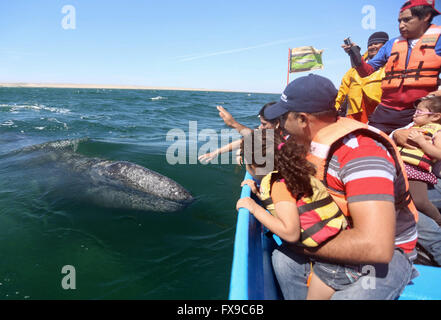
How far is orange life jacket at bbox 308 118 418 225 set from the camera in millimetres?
1915

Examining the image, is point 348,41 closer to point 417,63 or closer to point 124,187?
point 417,63

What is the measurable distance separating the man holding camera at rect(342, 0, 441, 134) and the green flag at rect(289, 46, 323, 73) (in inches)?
129

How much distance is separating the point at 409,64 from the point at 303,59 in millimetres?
4105

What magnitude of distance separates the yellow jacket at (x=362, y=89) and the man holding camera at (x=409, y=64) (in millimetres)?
450

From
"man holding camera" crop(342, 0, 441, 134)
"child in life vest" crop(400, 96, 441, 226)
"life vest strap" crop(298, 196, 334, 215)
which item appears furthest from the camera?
"life vest strap" crop(298, 196, 334, 215)

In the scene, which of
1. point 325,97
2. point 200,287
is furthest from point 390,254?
point 200,287

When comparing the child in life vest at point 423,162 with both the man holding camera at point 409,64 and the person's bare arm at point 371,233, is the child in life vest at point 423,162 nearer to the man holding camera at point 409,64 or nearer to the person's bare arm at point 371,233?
the man holding camera at point 409,64

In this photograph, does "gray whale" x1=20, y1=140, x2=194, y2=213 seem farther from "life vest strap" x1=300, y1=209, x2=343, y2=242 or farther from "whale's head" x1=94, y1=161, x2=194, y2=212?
"life vest strap" x1=300, y1=209, x2=343, y2=242

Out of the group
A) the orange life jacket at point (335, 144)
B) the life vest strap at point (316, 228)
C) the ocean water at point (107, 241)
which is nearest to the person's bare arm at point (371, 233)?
the life vest strap at point (316, 228)

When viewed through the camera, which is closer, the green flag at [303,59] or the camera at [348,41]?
the camera at [348,41]

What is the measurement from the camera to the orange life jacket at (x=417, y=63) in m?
4.18

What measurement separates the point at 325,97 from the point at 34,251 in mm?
5094

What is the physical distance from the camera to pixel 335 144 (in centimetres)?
197
